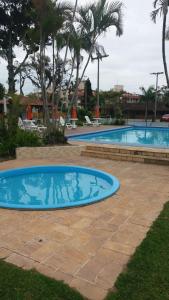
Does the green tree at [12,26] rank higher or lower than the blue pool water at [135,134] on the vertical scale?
higher

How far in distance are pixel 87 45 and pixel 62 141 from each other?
501 cm

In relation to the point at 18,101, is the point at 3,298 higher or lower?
lower

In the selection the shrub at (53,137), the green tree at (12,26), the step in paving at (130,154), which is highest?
the green tree at (12,26)

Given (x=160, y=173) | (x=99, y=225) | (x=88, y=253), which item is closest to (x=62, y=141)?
(x=160, y=173)

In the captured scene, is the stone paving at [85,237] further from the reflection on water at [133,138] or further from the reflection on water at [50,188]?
the reflection on water at [133,138]

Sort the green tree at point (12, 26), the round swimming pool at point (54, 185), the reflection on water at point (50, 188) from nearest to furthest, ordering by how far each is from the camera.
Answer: the round swimming pool at point (54, 185), the reflection on water at point (50, 188), the green tree at point (12, 26)

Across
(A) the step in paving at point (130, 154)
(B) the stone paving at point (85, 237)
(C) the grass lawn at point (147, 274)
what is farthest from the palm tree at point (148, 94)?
(C) the grass lawn at point (147, 274)

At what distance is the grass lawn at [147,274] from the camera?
232 cm

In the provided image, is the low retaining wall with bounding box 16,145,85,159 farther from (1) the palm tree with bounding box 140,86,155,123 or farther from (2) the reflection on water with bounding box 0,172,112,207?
(1) the palm tree with bounding box 140,86,155,123

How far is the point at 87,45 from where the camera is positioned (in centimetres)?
1187

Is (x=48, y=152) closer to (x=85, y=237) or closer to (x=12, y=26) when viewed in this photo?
(x=85, y=237)

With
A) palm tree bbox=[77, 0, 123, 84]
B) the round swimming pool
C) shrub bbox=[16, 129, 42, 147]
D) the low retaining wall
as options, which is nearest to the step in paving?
the low retaining wall

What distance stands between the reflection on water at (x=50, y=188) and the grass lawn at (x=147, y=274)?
80.9 inches

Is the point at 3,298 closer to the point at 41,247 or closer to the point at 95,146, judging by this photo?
the point at 41,247
